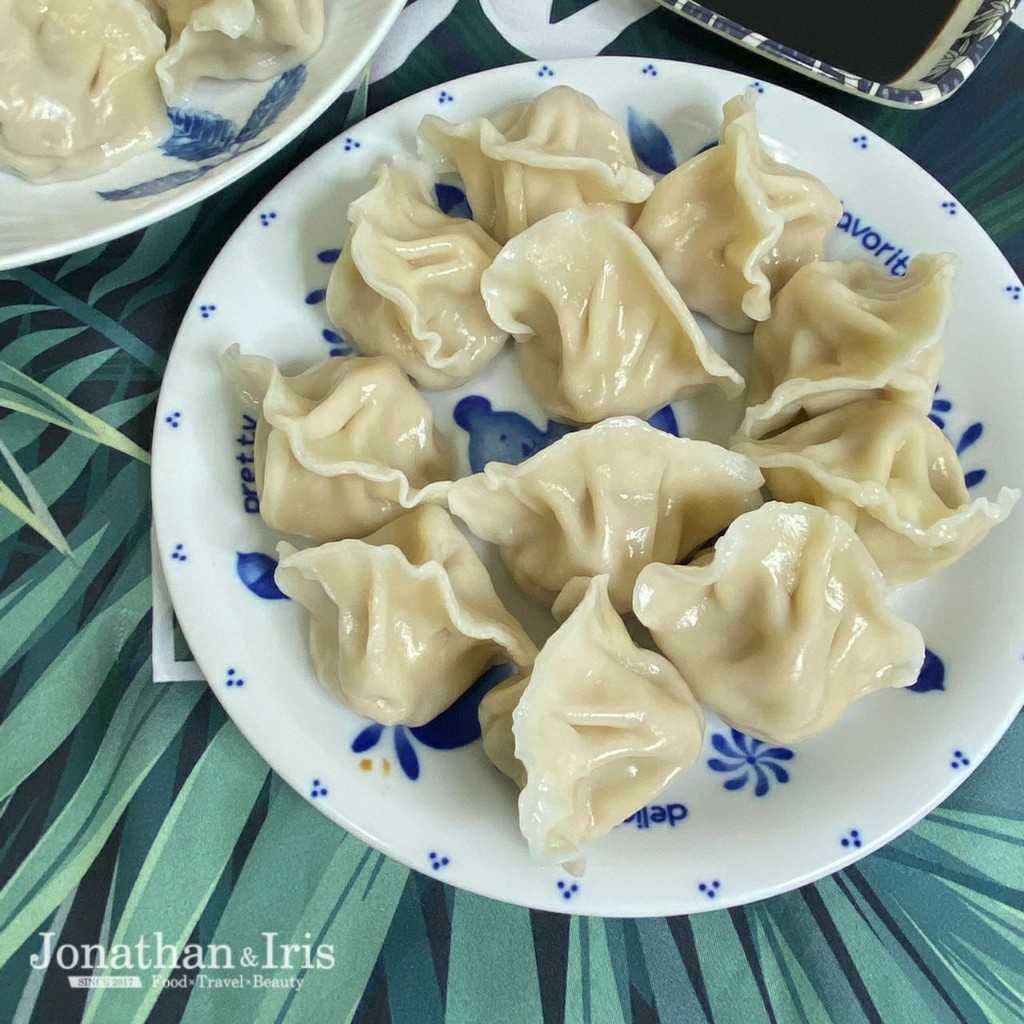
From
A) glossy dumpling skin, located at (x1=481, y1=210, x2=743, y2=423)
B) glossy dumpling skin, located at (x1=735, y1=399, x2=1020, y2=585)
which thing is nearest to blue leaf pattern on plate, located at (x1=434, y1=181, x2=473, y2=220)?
glossy dumpling skin, located at (x1=481, y1=210, x2=743, y2=423)

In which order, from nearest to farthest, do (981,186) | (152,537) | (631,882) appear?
(631,882) < (152,537) < (981,186)

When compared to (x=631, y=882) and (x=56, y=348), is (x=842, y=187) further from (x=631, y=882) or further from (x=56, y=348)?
(x=56, y=348)

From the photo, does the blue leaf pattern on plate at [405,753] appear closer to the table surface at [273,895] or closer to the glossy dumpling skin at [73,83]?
the table surface at [273,895]

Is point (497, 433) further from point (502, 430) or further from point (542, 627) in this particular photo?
point (542, 627)

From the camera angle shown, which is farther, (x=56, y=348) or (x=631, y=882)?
(x=56, y=348)

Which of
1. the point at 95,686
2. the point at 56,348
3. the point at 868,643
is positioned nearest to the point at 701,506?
the point at 868,643

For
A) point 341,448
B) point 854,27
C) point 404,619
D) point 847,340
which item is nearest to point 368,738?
point 404,619

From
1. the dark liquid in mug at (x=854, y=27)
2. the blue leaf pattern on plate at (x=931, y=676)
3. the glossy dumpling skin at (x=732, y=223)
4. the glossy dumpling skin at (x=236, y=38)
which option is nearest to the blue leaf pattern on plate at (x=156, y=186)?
the glossy dumpling skin at (x=236, y=38)

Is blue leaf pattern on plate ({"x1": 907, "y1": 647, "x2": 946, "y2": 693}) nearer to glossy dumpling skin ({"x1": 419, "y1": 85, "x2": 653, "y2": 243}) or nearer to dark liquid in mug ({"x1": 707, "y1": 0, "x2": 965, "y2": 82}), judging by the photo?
glossy dumpling skin ({"x1": 419, "y1": 85, "x2": 653, "y2": 243})

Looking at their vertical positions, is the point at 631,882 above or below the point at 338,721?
above
